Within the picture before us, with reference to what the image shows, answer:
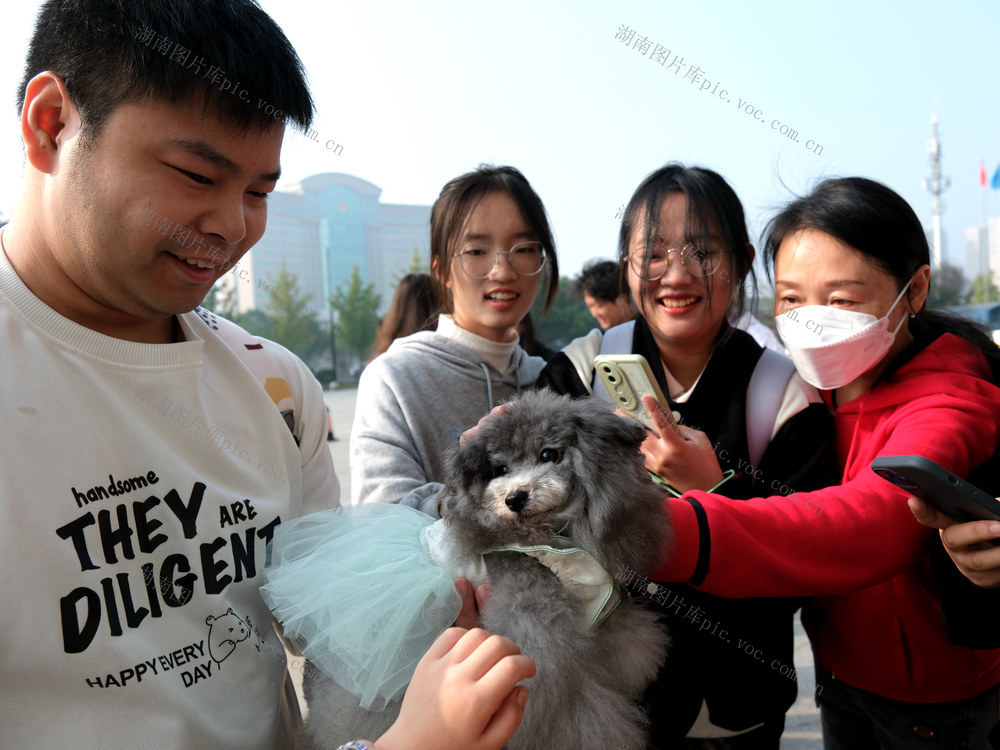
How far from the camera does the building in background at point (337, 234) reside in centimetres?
3059

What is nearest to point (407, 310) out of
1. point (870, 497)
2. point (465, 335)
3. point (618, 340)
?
point (465, 335)

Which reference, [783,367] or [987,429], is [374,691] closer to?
[783,367]

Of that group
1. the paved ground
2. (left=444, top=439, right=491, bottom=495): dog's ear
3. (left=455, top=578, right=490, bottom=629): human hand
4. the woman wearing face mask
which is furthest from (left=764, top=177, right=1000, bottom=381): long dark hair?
the paved ground

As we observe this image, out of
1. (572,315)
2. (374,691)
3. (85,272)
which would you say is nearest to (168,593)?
(374,691)

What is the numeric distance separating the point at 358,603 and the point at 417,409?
3.10 feet

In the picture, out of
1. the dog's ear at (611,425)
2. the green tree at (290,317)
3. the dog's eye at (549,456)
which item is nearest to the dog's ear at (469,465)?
the dog's eye at (549,456)

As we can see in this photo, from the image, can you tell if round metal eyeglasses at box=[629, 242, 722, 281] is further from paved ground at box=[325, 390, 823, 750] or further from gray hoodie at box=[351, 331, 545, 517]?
paved ground at box=[325, 390, 823, 750]

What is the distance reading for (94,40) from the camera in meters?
1.14

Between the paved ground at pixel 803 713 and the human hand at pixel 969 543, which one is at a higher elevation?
the human hand at pixel 969 543

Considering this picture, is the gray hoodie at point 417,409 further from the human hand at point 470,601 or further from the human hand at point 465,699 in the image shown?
the human hand at point 465,699

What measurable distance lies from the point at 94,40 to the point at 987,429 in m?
2.30

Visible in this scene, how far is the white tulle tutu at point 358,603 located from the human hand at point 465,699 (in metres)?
0.19

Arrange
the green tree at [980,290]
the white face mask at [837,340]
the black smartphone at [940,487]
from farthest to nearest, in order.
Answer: the green tree at [980,290] → the white face mask at [837,340] → the black smartphone at [940,487]

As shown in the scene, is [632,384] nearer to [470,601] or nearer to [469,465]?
[469,465]
